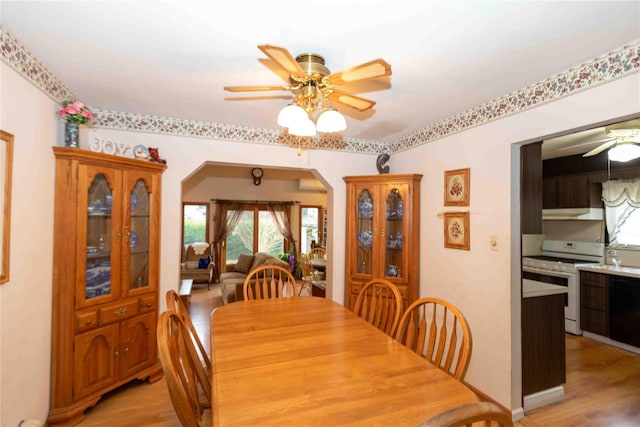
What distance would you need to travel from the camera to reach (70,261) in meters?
2.08

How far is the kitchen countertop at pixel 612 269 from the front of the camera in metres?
3.23

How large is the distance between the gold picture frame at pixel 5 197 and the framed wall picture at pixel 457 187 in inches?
120

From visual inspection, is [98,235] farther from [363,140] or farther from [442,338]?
[363,140]

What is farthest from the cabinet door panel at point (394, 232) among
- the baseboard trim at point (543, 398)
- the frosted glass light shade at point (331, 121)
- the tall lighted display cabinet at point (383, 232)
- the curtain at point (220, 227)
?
the curtain at point (220, 227)

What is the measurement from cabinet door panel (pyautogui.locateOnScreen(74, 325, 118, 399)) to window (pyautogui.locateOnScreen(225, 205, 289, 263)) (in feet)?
16.5

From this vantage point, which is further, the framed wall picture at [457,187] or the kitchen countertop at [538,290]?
the framed wall picture at [457,187]

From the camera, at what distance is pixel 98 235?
89.6 inches

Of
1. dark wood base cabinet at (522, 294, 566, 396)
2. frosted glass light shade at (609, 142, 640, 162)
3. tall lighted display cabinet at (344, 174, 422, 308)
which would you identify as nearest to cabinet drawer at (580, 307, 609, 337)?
dark wood base cabinet at (522, 294, 566, 396)

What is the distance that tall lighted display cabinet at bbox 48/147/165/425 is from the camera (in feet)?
6.75

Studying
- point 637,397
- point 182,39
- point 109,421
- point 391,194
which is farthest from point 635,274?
point 109,421

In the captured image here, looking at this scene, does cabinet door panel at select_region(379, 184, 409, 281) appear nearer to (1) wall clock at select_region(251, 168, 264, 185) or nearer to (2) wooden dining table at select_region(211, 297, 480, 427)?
(2) wooden dining table at select_region(211, 297, 480, 427)

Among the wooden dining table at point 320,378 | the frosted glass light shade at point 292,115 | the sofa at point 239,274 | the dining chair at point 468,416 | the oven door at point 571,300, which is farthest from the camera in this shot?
the sofa at point 239,274

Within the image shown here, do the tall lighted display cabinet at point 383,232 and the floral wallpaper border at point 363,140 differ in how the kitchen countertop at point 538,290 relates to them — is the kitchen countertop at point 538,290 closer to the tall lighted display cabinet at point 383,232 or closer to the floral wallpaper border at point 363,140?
the tall lighted display cabinet at point 383,232

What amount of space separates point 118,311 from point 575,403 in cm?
368
